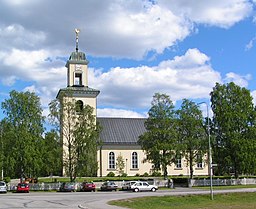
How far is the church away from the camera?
81.4 m

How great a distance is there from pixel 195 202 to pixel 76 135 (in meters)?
22.8

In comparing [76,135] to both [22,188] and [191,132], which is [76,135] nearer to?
[22,188]

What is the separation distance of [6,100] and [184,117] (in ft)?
84.5

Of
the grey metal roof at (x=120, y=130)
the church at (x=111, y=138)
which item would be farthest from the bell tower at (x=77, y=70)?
the grey metal roof at (x=120, y=130)

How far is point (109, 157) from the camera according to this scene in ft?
274

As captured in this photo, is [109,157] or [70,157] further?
[109,157]

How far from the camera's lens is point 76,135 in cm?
5856

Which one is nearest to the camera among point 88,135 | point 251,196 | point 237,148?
point 251,196

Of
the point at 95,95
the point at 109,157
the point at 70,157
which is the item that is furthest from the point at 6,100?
the point at 109,157

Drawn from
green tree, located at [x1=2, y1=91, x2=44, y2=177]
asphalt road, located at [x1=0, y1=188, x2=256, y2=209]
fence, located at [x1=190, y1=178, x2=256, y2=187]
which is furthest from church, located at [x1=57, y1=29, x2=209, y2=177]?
asphalt road, located at [x1=0, y1=188, x2=256, y2=209]

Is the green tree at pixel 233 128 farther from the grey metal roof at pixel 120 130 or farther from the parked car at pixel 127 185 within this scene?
the grey metal roof at pixel 120 130

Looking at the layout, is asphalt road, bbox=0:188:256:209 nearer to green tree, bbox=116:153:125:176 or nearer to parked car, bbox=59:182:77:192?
parked car, bbox=59:182:77:192

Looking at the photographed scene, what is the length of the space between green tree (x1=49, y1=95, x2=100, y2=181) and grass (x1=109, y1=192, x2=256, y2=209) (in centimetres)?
1910

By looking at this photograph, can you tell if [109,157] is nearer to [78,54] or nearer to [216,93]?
[78,54]
